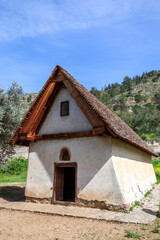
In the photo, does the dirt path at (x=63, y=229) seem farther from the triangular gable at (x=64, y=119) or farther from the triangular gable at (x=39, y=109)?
the triangular gable at (x=39, y=109)

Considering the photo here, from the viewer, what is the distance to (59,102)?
11367 millimetres

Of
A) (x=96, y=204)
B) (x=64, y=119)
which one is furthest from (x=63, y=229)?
(x=64, y=119)

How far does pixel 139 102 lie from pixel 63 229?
104 meters

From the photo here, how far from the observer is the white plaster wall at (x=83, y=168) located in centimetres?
880

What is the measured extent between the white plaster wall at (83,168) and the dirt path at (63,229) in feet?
5.58

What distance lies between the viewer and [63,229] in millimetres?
6535

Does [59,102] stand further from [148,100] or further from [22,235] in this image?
[148,100]

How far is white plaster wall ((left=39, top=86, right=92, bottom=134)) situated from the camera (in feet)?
33.7

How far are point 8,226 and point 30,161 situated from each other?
459cm

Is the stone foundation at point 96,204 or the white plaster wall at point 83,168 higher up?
the white plaster wall at point 83,168

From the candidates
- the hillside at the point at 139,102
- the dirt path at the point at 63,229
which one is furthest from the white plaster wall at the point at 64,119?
the hillside at the point at 139,102

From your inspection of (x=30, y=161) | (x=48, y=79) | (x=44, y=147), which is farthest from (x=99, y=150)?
(x=48, y=79)

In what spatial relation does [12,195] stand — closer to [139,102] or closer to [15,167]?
[15,167]

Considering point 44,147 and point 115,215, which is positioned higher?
point 44,147
